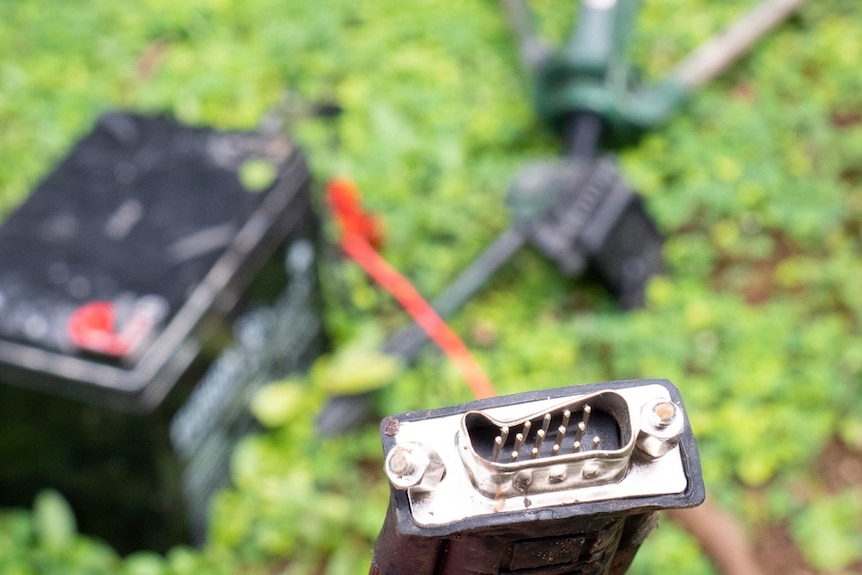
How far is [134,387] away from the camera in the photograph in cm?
164

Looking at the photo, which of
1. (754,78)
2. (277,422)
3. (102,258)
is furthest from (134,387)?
(754,78)

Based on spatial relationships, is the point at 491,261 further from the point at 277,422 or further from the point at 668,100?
the point at 668,100

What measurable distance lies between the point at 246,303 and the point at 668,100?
65.9 inches

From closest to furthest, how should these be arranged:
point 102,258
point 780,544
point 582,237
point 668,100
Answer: point 102,258, point 780,544, point 582,237, point 668,100

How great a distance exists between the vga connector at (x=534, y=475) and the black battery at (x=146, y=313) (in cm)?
107

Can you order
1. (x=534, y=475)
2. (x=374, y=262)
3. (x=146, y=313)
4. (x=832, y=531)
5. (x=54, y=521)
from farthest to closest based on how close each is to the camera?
1. (x=374, y=262)
2. (x=832, y=531)
3. (x=54, y=521)
4. (x=146, y=313)
5. (x=534, y=475)

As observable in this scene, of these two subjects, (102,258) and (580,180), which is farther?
(580,180)

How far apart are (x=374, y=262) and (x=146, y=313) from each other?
35.0 inches

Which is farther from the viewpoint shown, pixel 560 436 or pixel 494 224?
pixel 494 224

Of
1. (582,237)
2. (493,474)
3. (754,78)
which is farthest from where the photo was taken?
(754,78)

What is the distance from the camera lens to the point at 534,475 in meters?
0.67

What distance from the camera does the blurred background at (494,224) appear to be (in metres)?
2.10

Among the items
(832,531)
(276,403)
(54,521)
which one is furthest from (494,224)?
(54,521)

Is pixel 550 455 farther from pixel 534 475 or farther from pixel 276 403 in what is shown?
pixel 276 403
